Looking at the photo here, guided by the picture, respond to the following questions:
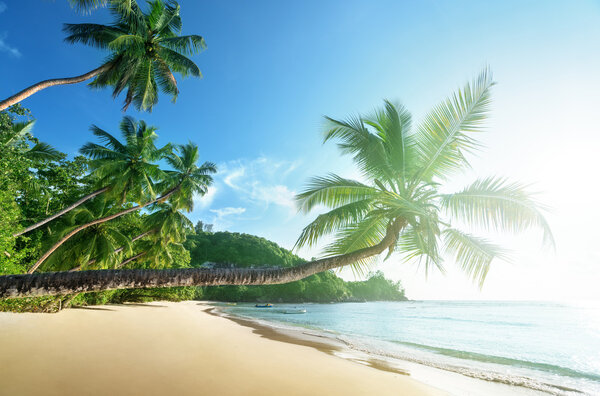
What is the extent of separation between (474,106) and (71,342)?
33.0ft

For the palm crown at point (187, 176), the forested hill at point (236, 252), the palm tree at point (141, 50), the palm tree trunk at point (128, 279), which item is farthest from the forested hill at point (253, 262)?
the palm tree trunk at point (128, 279)

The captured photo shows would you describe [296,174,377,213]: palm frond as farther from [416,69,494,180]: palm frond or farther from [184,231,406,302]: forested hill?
[184,231,406,302]: forested hill

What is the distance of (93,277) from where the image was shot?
2309 millimetres

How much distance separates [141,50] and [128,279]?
360 inches

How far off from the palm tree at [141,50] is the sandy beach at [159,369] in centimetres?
767

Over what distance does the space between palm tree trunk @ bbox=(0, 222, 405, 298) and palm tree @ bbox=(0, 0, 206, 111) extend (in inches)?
349

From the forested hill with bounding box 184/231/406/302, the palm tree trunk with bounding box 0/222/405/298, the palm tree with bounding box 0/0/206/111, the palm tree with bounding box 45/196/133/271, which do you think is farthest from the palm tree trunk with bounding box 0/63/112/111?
the forested hill with bounding box 184/231/406/302

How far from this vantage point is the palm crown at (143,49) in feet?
29.2

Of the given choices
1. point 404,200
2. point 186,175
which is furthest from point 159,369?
point 186,175

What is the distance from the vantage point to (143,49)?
28.2ft

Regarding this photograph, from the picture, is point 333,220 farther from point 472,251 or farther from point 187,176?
point 187,176

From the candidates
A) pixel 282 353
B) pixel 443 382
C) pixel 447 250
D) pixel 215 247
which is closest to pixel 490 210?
pixel 447 250

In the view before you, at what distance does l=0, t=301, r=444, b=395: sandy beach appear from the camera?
378 centimetres

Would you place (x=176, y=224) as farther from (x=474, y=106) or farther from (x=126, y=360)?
(x=474, y=106)
